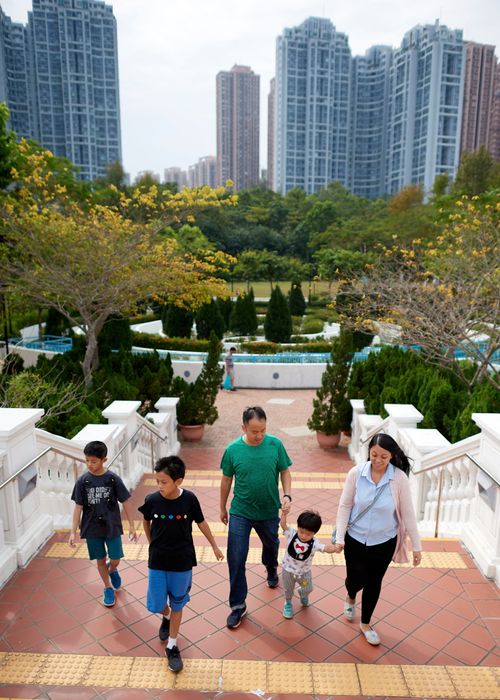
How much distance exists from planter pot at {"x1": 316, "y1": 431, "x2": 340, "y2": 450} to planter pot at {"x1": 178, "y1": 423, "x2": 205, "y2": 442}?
2309 millimetres

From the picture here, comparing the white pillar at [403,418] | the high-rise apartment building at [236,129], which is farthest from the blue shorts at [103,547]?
the high-rise apartment building at [236,129]

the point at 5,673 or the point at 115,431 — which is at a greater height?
the point at 115,431

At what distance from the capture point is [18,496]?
423 centimetres

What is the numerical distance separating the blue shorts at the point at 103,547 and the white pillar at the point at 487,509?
108 inches

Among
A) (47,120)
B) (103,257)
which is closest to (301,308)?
(103,257)

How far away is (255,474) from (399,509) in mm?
932

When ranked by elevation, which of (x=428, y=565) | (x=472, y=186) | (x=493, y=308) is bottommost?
(x=428, y=565)

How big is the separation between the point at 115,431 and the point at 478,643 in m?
3.90

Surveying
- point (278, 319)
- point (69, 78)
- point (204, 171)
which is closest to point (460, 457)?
point (278, 319)

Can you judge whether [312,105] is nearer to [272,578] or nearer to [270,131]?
[270,131]

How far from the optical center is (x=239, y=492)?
12.0ft

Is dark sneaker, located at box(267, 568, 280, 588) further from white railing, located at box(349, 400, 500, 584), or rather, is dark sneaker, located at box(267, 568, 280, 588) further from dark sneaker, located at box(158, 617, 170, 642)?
white railing, located at box(349, 400, 500, 584)

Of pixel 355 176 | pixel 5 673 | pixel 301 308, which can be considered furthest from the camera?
pixel 355 176

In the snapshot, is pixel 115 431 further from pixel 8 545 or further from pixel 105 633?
pixel 105 633
